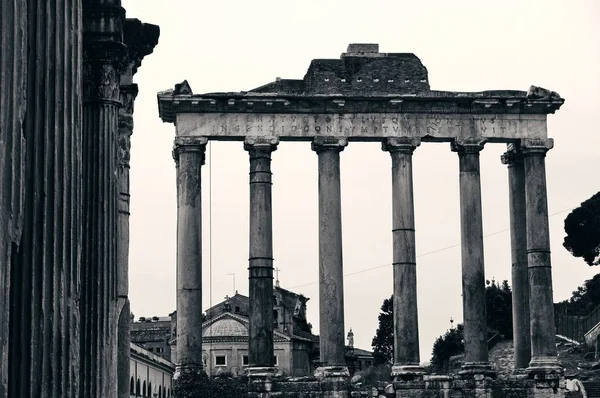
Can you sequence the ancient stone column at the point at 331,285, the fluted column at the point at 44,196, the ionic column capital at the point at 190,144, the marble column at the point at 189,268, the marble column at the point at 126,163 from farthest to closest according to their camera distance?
the ionic column capital at the point at 190,144
the ancient stone column at the point at 331,285
the marble column at the point at 189,268
the marble column at the point at 126,163
the fluted column at the point at 44,196

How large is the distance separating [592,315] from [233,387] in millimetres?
28333

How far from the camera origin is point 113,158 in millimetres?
12750

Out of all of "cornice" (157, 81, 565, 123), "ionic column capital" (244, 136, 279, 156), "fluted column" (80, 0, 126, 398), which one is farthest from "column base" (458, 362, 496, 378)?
"fluted column" (80, 0, 126, 398)

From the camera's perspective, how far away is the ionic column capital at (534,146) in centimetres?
4134

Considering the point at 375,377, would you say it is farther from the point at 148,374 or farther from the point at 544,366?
the point at 148,374

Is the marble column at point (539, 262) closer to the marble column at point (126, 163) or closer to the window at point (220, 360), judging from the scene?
the marble column at point (126, 163)

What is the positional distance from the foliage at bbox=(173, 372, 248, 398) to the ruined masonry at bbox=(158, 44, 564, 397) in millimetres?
390

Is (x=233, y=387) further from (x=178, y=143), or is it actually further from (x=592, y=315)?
(x=592, y=315)

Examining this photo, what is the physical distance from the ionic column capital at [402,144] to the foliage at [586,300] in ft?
118

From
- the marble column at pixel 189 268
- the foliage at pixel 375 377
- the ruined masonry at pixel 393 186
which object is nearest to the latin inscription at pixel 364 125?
the ruined masonry at pixel 393 186

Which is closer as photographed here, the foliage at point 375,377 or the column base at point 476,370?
the column base at point 476,370

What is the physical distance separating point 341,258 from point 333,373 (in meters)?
3.40

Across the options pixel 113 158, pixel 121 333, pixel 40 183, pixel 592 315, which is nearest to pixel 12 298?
pixel 40 183

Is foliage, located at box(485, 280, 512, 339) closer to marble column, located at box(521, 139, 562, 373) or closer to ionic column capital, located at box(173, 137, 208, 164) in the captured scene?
marble column, located at box(521, 139, 562, 373)
